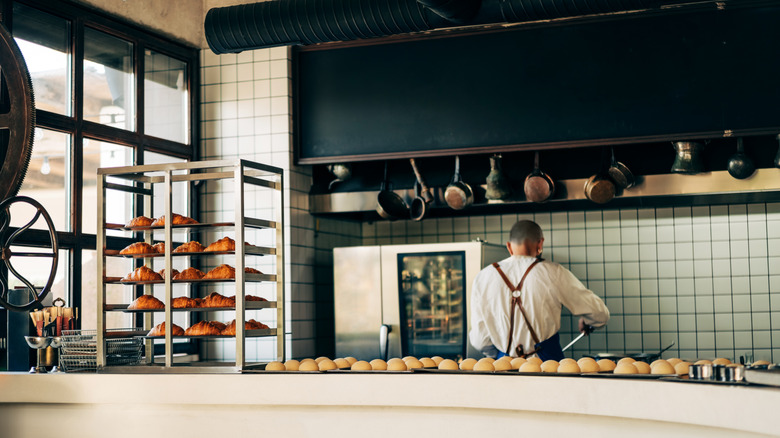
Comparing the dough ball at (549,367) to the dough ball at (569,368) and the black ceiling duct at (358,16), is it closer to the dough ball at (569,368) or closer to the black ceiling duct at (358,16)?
the dough ball at (569,368)

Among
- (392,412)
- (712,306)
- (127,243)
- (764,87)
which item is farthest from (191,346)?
(764,87)

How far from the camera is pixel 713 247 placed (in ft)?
17.9

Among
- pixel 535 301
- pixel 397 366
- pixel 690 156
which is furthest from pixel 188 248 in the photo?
pixel 690 156

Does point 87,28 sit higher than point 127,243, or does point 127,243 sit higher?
point 87,28

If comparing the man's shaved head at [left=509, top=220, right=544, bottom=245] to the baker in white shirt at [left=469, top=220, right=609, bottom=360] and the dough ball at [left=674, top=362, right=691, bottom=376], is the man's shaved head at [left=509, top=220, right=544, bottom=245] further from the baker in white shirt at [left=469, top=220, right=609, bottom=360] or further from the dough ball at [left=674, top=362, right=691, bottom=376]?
the dough ball at [left=674, top=362, right=691, bottom=376]

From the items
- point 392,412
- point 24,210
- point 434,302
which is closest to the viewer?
point 392,412

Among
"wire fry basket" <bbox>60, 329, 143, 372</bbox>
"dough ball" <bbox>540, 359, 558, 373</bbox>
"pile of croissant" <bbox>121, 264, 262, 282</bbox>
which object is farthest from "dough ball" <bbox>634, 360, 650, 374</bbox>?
"wire fry basket" <bbox>60, 329, 143, 372</bbox>

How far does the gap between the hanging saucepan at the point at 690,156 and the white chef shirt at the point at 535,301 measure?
3.59 ft

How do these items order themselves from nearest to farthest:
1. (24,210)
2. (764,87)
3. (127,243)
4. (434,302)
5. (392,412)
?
(392,412)
(24,210)
(764,87)
(127,243)
(434,302)

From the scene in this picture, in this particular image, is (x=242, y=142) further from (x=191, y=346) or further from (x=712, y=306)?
(x=712, y=306)

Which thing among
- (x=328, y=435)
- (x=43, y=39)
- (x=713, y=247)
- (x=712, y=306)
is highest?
(x=43, y=39)

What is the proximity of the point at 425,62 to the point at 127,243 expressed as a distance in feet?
6.85

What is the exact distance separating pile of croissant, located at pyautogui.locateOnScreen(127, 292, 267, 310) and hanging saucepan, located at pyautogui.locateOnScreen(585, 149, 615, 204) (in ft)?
6.99

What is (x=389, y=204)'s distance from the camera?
5.50 m
